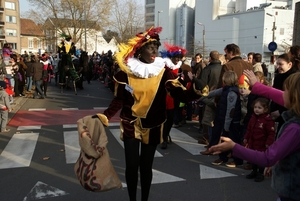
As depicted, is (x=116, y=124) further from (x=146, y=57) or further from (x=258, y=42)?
(x=258, y=42)

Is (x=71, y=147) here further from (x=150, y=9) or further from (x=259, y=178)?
(x=150, y=9)

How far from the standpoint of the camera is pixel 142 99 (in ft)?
11.6

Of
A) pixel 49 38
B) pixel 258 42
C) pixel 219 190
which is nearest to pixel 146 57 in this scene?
pixel 219 190

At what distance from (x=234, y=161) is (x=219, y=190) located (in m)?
1.35

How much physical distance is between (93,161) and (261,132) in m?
Result: 2.82

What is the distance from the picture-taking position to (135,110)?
11.6 feet

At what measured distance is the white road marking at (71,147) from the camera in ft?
19.7

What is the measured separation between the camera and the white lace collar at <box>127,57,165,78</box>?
3.56 meters

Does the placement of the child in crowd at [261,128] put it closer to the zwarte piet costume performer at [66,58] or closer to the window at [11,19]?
the zwarte piet costume performer at [66,58]

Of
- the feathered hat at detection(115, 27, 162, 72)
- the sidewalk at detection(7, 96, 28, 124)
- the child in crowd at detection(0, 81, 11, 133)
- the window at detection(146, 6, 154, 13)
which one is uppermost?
the window at detection(146, 6, 154, 13)

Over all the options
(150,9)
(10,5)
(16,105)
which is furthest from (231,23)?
(16,105)

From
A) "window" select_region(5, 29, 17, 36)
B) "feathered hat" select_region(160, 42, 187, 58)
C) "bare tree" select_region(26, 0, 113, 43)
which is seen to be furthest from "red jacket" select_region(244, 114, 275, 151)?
"window" select_region(5, 29, 17, 36)

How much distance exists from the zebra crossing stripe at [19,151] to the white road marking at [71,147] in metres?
0.68

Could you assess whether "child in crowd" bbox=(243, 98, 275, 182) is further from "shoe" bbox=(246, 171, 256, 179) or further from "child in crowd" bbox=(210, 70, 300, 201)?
"child in crowd" bbox=(210, 70, 300, 201)
